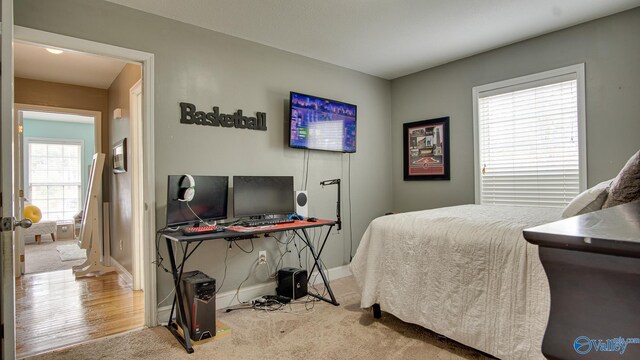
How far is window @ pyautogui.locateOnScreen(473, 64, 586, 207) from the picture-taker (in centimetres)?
307

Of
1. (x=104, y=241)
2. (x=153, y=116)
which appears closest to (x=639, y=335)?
(x=153, y=116)

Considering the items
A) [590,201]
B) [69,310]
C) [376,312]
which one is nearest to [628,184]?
[590,201]

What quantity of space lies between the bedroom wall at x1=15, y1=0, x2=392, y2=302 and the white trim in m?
1.51

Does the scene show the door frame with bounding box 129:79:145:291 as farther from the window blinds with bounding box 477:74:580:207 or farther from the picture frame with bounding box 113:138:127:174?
the window blinds with bounding box 477:74:580:207

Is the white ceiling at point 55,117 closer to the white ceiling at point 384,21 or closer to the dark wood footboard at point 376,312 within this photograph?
the white ceiling at point 384,21

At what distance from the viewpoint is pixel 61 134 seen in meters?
7.57

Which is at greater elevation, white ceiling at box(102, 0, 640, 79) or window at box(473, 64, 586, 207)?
white ceiling at box(102, 0, 640, 79)

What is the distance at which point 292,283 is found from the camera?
321 centimetres

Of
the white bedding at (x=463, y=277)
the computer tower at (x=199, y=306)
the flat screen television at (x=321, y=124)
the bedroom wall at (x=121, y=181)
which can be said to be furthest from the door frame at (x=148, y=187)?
the white bedding at (x=463, y=277)

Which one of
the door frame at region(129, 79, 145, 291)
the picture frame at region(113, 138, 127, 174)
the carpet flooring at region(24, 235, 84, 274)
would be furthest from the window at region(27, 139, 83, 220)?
the door frame at region(129, 79, 145, 291)

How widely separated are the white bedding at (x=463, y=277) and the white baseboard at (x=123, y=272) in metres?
2.75

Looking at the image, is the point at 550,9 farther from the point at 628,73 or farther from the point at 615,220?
the point at 615,220

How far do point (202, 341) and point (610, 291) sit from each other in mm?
2421

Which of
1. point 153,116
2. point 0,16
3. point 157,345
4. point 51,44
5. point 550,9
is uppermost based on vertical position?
point 550,9
